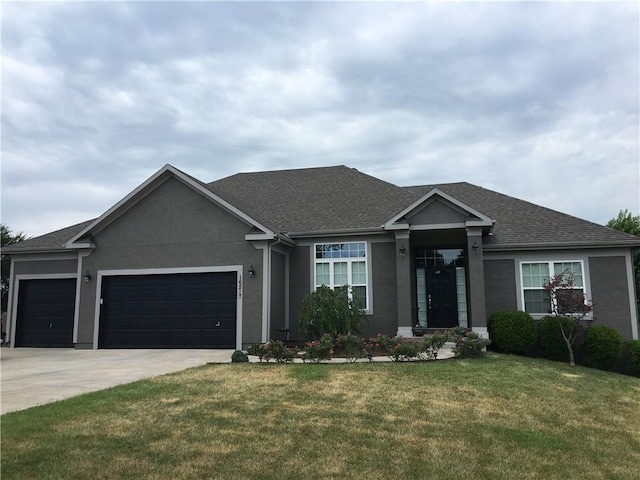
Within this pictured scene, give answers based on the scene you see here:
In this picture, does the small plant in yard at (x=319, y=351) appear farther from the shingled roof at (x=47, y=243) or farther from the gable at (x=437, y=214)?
the shingled roof at (x=47, y=243)

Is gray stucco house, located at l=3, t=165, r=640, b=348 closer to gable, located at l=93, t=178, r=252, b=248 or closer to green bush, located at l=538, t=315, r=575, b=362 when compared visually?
gable, located at l=93, t=178, r=252, b=248

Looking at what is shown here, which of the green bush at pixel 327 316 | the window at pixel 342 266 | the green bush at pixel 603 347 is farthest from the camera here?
the window at pixel 342 266

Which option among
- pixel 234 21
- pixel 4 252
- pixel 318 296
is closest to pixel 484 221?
pixel 318 296

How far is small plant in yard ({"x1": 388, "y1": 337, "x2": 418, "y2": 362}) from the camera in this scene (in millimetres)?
10959

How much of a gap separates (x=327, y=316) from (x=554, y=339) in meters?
6.38

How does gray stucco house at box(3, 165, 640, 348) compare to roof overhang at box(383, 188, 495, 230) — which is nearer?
roof overhang at box(383, 188, 495, 230)

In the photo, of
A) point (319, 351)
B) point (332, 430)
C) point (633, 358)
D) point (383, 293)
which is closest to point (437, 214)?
point (383, 293)

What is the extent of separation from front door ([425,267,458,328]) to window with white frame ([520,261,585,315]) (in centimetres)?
219

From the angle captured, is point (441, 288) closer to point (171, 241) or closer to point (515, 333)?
point (515, 333)

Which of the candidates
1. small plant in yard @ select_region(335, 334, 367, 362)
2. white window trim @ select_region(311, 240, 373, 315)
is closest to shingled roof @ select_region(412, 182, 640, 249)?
white window trim @ select_region(311, 240, 373, 315)

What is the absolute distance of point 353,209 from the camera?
16.9m

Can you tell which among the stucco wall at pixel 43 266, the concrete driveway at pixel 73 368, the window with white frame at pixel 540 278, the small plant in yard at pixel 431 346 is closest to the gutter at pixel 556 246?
the window with white frame at pixel 540 278

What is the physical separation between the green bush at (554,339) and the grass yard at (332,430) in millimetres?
4574

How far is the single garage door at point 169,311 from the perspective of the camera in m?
14.8
